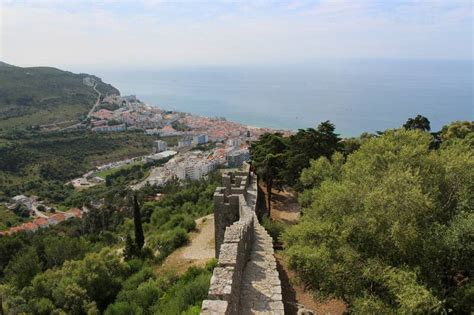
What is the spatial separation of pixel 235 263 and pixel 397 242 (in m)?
3.19

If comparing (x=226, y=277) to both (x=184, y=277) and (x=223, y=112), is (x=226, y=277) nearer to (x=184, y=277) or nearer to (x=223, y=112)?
(x=184, y=277)

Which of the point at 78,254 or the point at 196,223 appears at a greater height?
the point at 196,223

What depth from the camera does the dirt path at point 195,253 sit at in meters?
14.4

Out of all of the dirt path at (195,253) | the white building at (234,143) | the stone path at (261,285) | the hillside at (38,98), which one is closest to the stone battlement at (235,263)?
the stone path at (261,285)

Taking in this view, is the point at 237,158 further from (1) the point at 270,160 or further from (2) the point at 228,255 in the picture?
(2) the point at 228,255

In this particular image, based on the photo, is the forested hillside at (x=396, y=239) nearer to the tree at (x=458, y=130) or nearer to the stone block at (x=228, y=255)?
the stone block at (x=228, y=255)

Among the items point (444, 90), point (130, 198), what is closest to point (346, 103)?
point (444, 90)

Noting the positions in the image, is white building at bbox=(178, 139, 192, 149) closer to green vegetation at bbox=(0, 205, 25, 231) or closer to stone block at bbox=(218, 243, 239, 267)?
green vegetation at bbox=(0, 205, 25, 231)

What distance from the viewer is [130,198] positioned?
44.2m

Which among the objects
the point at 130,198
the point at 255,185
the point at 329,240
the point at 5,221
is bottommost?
the point at 5,221

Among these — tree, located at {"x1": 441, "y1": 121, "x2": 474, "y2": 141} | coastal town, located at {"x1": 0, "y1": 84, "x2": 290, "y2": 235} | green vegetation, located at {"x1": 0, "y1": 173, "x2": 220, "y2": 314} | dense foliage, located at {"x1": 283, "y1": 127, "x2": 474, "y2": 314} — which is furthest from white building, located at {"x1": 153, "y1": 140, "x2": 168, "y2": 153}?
dense foliage, located at {"x1": 283, "y1": 127, "x2": 474, "y2": 314}

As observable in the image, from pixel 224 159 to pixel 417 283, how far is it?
70.2 meters

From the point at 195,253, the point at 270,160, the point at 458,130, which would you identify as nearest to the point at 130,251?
the point at 195,253

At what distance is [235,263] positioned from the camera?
22.7ft
